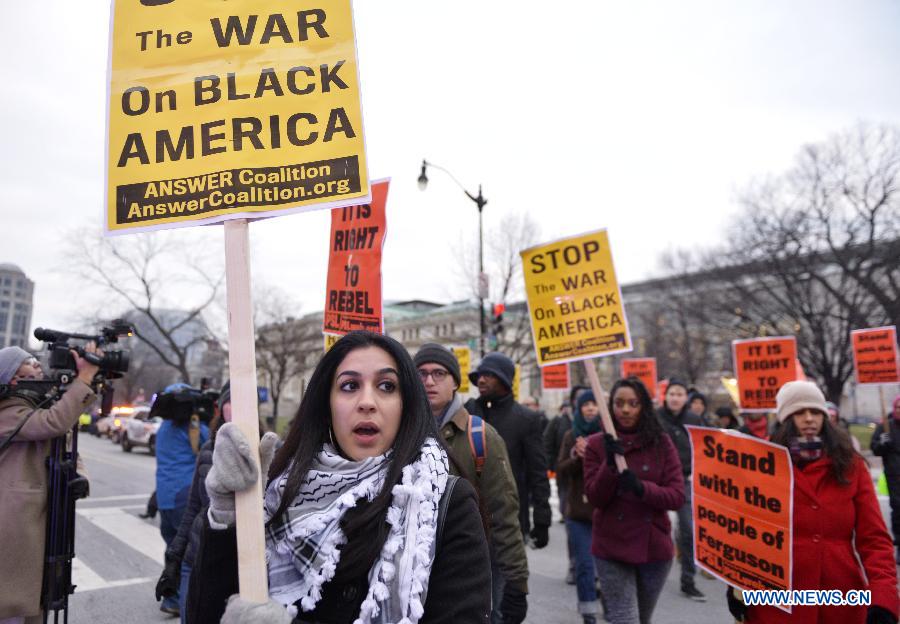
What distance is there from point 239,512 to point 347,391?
0.46m

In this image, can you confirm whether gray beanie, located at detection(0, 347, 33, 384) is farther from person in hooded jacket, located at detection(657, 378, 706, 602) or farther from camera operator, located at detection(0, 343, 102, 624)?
person in hooded jacket, located at detection(657, 378, 706, 602)

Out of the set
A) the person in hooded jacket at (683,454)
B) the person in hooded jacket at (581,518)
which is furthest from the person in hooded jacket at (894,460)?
the person in hooded jacket at (581,518)

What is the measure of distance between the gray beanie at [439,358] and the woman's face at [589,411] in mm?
2397

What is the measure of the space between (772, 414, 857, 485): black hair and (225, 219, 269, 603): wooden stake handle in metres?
2.88

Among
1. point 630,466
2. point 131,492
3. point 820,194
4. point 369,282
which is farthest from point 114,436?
point 820,194

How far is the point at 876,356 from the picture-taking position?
40.1 feet

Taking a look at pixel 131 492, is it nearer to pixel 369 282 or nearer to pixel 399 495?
pixel 369 282

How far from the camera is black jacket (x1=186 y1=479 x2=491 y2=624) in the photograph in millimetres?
1718

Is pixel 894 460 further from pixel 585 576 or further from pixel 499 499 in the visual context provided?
pixel 499 499

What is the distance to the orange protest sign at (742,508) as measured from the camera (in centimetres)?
329

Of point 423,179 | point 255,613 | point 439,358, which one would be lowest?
point 255,613

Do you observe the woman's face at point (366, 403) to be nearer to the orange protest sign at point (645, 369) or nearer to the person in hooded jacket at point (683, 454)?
the person in hooded jacket at point (683, 454)

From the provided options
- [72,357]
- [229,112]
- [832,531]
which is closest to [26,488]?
[72,357]

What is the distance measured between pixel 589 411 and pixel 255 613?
5.38 metres
